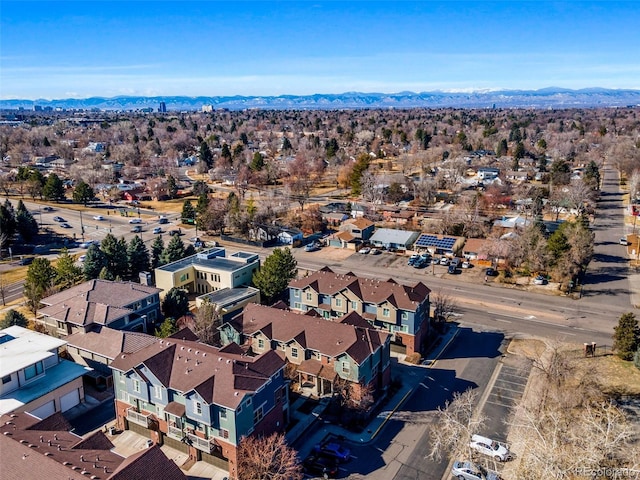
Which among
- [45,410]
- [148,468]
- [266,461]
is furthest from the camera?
[45,410]

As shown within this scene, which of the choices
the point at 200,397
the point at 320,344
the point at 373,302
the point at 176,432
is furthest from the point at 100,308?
the point at 373,302

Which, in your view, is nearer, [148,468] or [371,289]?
[148,468]

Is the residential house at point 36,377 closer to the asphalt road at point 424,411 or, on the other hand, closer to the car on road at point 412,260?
the asphalt road at point 424,411

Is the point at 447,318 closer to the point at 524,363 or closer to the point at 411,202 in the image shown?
the point at 524,363

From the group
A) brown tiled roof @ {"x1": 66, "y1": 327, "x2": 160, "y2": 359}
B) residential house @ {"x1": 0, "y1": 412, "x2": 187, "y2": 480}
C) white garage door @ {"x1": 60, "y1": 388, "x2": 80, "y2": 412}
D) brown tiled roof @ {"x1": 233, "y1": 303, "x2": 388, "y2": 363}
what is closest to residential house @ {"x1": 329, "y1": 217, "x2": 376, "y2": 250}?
brown tiled roof @ {"x1": 233, "y1": 303, "x2": 388, "y2": 363}

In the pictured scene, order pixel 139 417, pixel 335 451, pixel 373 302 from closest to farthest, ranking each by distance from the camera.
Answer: pixel 335 451
pixel 139 417
pixel 373 302

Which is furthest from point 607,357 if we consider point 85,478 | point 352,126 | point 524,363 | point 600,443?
point 352,126

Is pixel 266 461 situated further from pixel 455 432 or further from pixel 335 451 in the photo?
pixel 455 432
